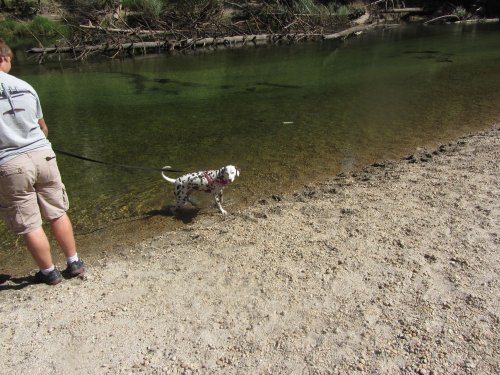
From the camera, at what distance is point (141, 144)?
31.9 ft

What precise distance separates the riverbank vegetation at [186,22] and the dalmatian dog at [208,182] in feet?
64.8

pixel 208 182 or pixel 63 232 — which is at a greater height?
pixel 63 232

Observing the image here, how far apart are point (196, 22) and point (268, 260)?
2485 cm

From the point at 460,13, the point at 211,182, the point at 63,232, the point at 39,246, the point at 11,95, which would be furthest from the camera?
the point at 460,13

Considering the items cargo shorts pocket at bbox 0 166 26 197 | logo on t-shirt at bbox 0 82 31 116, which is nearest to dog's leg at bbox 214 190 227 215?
cargo shorts pocket at bbox 0 166 26 197

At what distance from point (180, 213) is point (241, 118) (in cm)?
555

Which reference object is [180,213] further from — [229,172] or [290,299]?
[290,299]

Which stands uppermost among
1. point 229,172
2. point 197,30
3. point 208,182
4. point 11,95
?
point 11,95

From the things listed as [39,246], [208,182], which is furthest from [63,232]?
[208,182]

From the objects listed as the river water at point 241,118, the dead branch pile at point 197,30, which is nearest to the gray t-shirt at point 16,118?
the river water at point 241,118

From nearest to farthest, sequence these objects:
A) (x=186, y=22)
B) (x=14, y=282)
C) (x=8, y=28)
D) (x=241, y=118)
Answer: (x=14, y=282) < (x=241, y=118) < (x=186, y=22) < (x=8, y=28)

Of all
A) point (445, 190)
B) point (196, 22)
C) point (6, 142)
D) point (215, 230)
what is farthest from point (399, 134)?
point (196, 22)

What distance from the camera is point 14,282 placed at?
4.69 meters

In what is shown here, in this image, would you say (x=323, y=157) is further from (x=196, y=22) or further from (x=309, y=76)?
(x=196, y=22)
